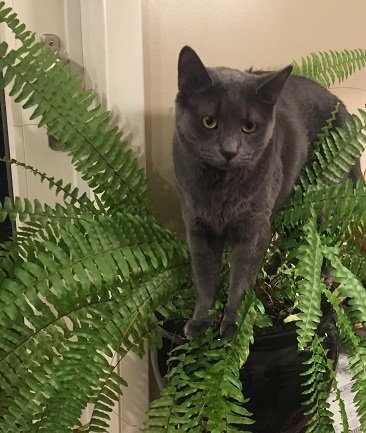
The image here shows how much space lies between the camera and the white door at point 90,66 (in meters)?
1.13

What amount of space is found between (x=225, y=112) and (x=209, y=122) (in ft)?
0.11

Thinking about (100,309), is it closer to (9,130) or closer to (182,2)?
(9,130)

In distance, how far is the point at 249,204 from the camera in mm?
992

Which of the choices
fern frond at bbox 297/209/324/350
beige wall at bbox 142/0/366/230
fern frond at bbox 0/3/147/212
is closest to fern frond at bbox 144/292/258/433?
fern frond at bbox 297/209/324/350

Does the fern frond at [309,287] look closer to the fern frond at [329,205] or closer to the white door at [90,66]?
the fern frond at [329,205]

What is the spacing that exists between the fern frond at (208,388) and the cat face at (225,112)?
0.89 feet

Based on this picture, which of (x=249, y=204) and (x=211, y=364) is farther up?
(x=249, y=204)

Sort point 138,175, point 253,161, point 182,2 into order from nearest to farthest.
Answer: point 253,161 < point 138,175 < point 182,2

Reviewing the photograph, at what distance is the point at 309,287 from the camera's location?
2.79 feet

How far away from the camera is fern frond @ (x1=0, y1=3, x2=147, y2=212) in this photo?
37.4 inches

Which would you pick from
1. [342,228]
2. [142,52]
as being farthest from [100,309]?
[142,52]

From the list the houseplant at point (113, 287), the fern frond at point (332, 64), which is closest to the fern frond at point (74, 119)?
the houseplant at point (113, 287)

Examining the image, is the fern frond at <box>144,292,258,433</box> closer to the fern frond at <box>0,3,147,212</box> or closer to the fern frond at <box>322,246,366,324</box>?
the fern frond at <box>322,246,366,324</box>

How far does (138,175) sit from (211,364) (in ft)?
1.45
